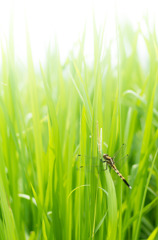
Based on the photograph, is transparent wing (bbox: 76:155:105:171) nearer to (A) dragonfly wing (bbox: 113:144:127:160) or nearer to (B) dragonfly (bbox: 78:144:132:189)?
(B) dragonfly (bbox: 78:144:132:189)

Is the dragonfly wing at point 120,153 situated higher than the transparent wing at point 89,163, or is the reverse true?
the transparent wing at point 89,163

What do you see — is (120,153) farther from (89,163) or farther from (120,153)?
(89,163)

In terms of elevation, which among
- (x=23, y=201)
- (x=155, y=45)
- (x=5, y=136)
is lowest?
(x=23, y=201)

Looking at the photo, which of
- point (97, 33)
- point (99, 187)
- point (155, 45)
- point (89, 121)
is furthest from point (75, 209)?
point (155, 45)

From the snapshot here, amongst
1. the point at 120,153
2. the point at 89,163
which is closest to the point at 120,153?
the point at 120,153

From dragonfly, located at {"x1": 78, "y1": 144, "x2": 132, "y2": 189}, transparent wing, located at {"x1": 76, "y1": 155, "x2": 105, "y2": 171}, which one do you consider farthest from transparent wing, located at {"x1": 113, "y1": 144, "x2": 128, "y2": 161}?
transparent wing, located at {"x1": 76, "y1": 155, "x2": 105, "y2": 171}

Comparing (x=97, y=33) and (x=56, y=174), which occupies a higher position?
(x=97, y=33)

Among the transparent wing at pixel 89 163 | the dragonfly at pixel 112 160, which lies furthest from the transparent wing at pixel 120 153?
the transparent wing at pixel 89 163

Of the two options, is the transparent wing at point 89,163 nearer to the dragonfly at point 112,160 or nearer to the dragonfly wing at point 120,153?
the dragonfly at point 112,160

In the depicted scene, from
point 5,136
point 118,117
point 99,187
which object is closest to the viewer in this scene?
point 99,187

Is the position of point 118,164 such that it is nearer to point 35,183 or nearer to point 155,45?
point 35,183

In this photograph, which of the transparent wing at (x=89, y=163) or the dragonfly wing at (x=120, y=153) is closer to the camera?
the transparent wing at (x=89, y=163)
